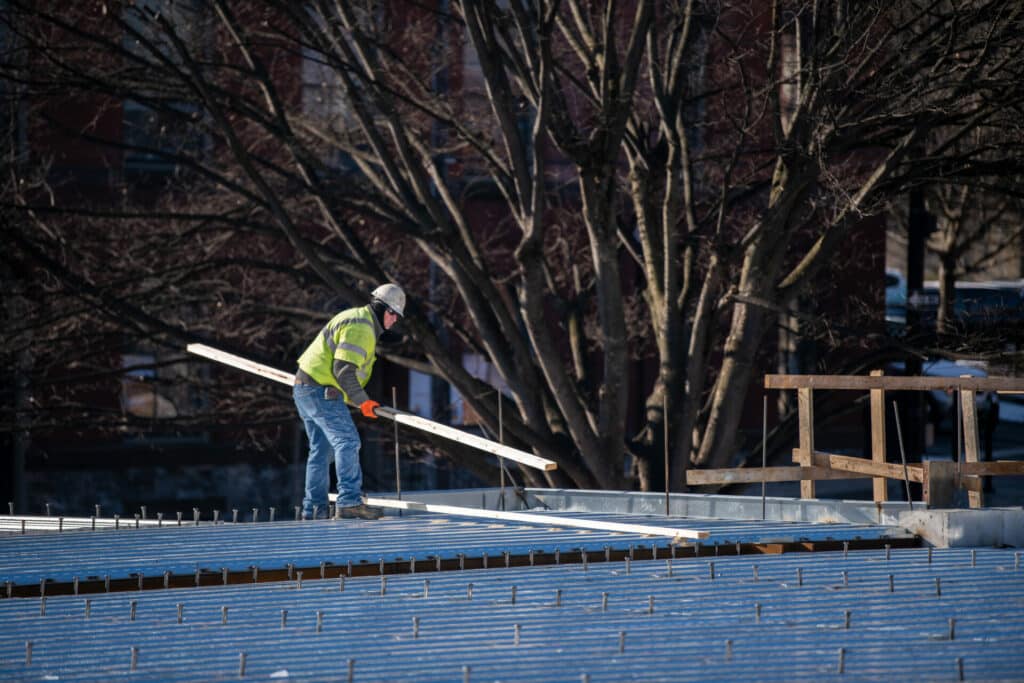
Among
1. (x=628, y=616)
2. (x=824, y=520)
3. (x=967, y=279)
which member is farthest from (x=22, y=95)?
(x=967, y=279)

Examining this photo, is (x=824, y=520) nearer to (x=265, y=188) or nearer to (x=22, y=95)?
(x=265, y=188)

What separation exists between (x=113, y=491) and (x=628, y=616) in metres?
19.0

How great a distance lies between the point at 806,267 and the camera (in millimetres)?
17203

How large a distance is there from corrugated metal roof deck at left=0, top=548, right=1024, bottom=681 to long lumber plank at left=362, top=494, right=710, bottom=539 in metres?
0.28

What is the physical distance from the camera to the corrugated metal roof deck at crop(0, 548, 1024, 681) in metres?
6.06

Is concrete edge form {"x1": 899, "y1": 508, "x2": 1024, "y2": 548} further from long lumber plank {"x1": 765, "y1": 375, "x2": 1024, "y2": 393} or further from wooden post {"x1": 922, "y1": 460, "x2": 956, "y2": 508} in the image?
long lumber plank {"x1": 765, "y1": 375, "x2": 1024, "y2": 393}

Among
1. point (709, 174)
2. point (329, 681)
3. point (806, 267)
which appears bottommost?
point (329, 681)

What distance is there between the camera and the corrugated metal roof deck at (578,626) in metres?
6.06

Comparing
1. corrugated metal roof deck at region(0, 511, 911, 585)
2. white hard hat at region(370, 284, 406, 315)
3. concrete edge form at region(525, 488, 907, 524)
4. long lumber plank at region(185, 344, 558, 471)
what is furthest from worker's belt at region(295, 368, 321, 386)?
concrete edge form at region(525, 488, 907, 524)

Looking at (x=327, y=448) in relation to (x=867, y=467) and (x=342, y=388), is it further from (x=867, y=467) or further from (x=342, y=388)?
(x=867, y=467)

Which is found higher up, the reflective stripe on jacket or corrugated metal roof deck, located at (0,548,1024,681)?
the reflective stripe on jacket

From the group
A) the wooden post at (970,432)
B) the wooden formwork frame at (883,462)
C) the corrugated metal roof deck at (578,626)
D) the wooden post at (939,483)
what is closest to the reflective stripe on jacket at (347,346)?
the corrugated metal roof deck at (578,626)

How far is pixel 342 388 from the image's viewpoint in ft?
34.5

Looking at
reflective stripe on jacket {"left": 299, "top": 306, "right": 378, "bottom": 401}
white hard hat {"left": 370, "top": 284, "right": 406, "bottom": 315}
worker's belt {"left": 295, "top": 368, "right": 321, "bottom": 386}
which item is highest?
white hard hat {"left": 370, "top": 284, "right": 406, "bottom": 315}
